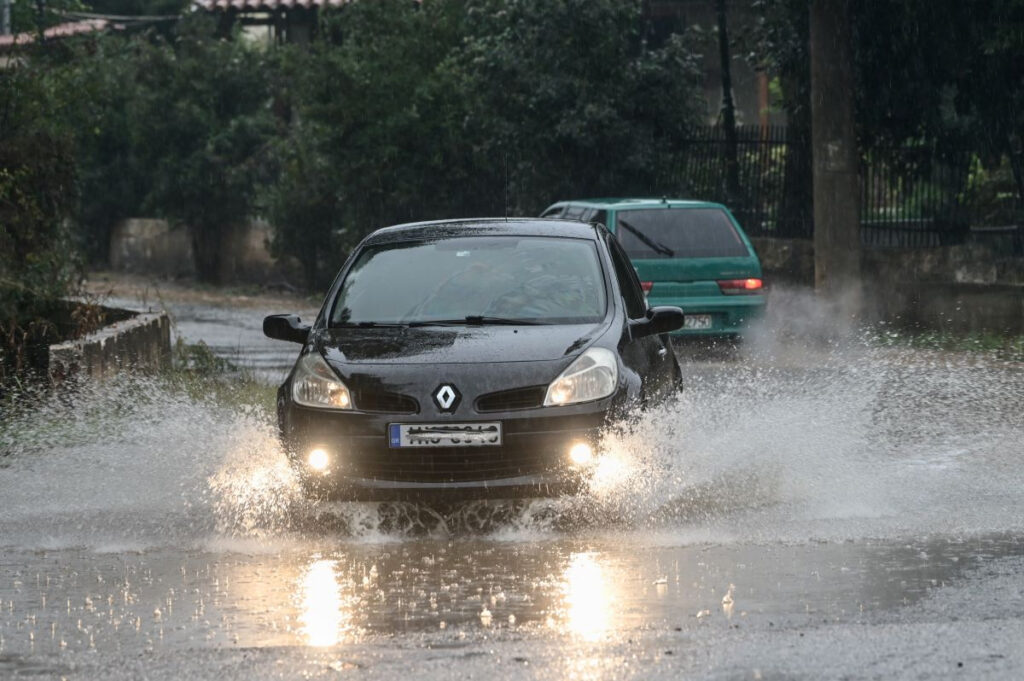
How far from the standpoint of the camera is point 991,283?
64.1 ft

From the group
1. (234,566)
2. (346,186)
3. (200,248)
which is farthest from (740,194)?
(234,566)

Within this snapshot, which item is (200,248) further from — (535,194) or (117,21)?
(117,21)

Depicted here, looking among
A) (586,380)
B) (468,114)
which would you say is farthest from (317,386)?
(468,114)

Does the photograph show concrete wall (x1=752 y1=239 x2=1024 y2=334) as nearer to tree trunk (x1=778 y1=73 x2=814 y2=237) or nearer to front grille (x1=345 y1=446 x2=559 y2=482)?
tree trunk (x1=778 y1=73 x2=814 y2=237)

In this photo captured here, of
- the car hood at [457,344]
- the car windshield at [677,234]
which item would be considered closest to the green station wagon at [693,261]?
the car windshield at [677,234]

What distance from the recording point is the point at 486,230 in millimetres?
9898

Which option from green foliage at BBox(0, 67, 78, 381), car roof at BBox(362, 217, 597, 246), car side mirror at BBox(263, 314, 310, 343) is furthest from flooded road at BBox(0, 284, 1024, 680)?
green foliage at BBox(0, 67, 78, 381)

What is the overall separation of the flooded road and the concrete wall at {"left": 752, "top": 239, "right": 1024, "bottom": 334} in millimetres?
6973

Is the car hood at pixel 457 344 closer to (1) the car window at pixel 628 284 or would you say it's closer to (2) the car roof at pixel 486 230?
(1) the car window at pixel 628 284

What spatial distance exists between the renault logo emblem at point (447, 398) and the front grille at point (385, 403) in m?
0.10

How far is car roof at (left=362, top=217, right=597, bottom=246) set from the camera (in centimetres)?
982

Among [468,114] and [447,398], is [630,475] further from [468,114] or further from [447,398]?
[468,114]

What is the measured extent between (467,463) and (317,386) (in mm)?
894

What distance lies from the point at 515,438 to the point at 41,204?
8836 millimetres
